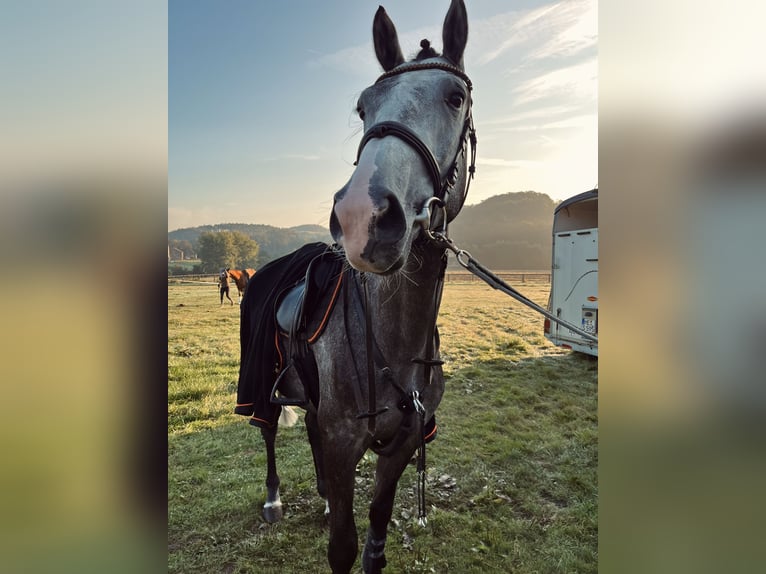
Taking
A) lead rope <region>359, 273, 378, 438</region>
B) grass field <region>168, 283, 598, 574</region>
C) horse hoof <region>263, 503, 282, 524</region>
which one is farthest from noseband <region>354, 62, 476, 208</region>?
horse hoof <region>263, 503, 282, 524</region>

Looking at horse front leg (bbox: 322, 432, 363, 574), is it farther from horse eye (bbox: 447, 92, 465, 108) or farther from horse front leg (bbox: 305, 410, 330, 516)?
horse eye (bbox: 447, 92, 465, 108)

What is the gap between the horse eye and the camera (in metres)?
1.71

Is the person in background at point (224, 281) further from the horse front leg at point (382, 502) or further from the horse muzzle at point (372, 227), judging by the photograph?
the horse muzzle at point (372, 227)

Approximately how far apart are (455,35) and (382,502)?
2982 mm

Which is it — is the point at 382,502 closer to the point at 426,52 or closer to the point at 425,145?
the point at 425,145

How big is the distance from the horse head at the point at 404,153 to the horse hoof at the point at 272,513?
3556 millimetres

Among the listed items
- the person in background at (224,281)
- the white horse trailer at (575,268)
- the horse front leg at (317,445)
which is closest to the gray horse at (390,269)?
the horse front leg at (317,445)

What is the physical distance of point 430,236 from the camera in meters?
1.57

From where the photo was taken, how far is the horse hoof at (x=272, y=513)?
149 inches

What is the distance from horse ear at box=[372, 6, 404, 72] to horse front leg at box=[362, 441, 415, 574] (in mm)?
2284
